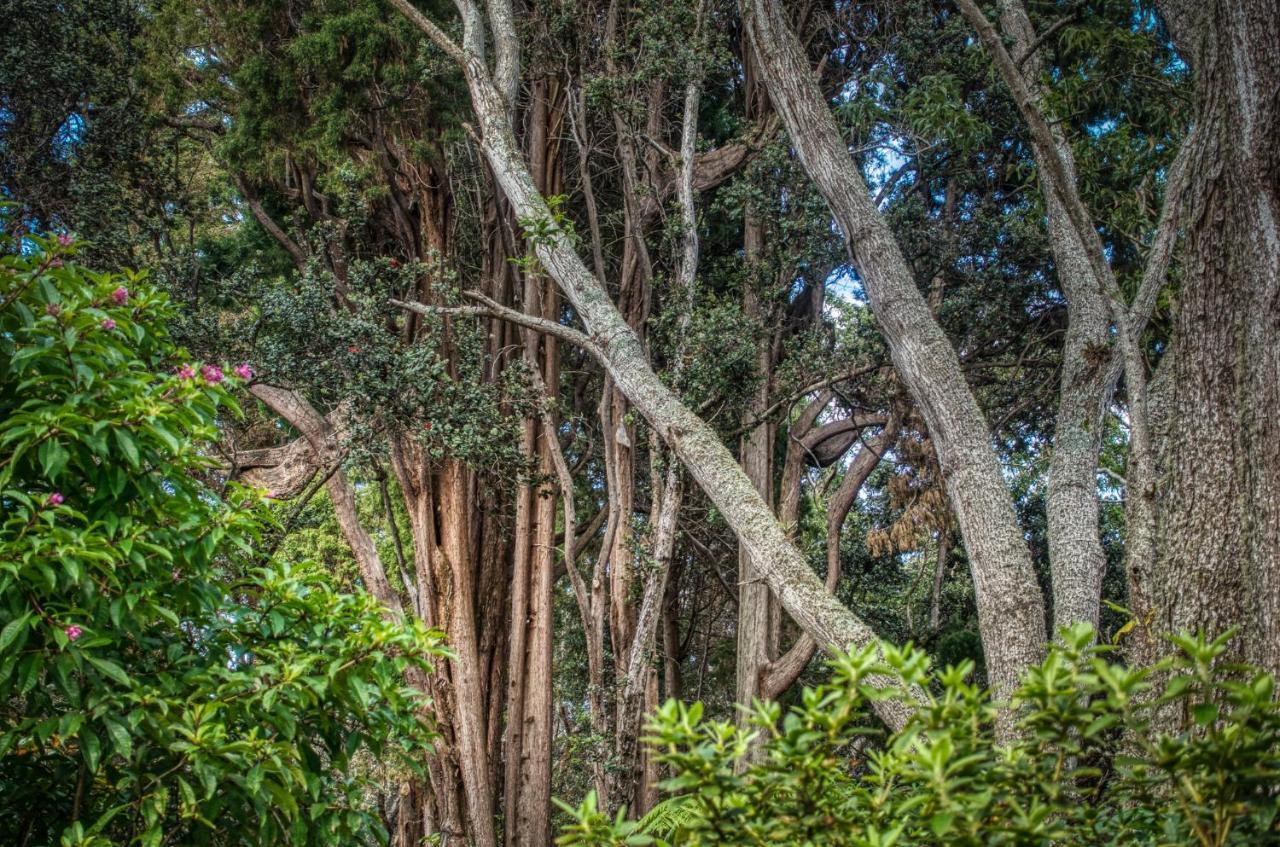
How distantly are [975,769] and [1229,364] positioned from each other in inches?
69.3

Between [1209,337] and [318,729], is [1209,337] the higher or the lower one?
the higher one

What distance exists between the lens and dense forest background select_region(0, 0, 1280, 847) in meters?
2.69

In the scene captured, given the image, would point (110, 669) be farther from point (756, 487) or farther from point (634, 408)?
point (756, 487)

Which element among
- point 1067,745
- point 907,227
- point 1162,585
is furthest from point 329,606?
point 907,227

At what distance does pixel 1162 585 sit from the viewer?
118 inches

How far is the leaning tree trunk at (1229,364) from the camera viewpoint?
276 cm

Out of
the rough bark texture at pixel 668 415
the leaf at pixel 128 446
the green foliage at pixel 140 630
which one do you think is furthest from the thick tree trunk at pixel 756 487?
the leaf at pixel 128 446

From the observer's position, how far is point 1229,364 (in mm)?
2928

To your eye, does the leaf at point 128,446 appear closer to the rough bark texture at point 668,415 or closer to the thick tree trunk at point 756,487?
the rough bark texture at point 668,415

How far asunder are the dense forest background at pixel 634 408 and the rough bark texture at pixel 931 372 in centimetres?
2

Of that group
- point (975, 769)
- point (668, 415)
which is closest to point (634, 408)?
point (668, 415)

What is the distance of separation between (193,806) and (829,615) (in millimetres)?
2401

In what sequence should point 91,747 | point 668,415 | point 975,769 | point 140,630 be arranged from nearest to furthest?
point 975,769 → point 91,747 → point 140,630 → point 668,415

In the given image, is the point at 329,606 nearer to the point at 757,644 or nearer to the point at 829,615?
the point at 829,615
